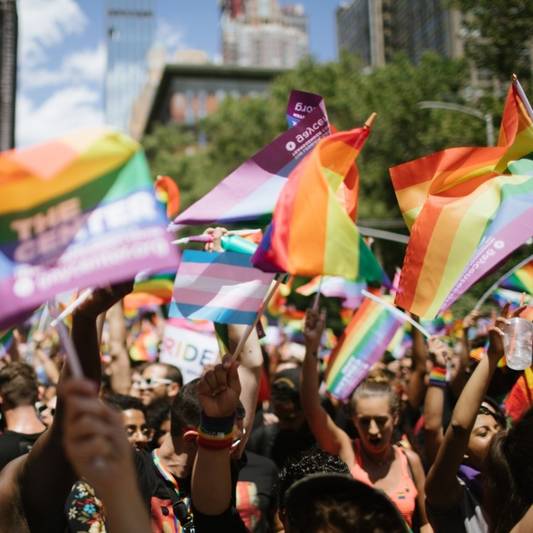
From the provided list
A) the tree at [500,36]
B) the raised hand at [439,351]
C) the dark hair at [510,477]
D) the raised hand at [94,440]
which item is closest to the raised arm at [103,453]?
the raised hand at [94,440]

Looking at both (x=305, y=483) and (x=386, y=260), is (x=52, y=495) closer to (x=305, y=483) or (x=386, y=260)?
(x=305, y=483)

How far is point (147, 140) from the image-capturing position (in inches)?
1700

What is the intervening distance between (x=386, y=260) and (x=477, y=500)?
92.0 ft

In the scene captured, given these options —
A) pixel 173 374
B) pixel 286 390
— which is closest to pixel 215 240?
pixel 286 390

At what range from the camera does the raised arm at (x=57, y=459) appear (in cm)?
206

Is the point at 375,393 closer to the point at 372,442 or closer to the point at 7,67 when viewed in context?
the point at 372,442

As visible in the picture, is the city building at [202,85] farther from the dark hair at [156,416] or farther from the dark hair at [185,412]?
the dark hair at [185,412]

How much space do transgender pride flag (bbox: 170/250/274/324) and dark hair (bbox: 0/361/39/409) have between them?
1214 millimetres

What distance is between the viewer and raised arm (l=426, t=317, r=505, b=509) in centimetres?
265

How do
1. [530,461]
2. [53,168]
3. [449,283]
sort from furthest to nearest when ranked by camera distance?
[449,283] < [530,461] < [53,168]

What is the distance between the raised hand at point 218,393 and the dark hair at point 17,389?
1737mm

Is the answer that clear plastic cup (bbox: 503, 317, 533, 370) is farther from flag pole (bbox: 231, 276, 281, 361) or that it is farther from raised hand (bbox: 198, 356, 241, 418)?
raised hand (bbox: 198, 356, 241, 418)

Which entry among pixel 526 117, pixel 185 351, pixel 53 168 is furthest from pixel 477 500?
pixel 185 351

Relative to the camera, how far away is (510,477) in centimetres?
241
